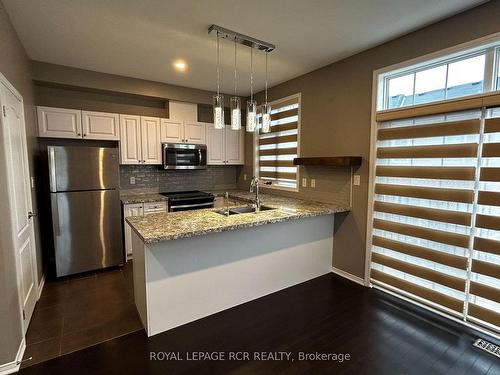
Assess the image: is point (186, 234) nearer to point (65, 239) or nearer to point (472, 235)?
point (65, 239)

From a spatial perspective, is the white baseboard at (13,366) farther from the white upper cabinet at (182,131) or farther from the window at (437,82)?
the window at (437,82)

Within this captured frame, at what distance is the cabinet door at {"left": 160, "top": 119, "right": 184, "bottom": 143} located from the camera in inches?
157

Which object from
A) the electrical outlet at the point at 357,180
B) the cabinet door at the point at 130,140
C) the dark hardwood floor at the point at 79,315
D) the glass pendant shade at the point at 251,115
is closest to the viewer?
the dark hardwood floor at the point at 79,315

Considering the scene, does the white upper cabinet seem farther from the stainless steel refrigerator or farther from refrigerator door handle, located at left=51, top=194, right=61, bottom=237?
refrigerator door handle, located at left=51, top=194, right=61, bottom=237

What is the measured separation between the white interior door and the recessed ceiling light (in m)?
1.62

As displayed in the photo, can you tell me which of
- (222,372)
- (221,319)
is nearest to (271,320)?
(221,319)

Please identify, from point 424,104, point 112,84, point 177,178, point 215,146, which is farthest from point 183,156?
point 424,104

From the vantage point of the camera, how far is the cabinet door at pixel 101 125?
3.44 metres

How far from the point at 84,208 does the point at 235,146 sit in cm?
263

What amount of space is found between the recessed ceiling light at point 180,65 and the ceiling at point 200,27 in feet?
0.24

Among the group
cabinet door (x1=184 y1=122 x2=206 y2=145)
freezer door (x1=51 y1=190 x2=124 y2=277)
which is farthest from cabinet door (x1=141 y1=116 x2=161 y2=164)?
freezer door (x1=51 y1=190 x2=124 y2=277)

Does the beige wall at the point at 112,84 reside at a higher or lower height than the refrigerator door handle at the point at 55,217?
higher

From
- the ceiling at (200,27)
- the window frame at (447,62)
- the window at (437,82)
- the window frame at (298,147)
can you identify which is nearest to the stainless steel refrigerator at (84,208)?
the ceiling at (200,27)

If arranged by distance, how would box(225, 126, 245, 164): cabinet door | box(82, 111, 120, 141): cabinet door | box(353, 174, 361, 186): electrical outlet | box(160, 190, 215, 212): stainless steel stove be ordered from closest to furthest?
1. box(353, 174, 361, 186): electrical outlet
2. box(82, 111, 120, 141): cabinet door
3. box(160, 190, 215, 212): stainless steel stove
4. box(225, 126, 245, 164): cabinet door
